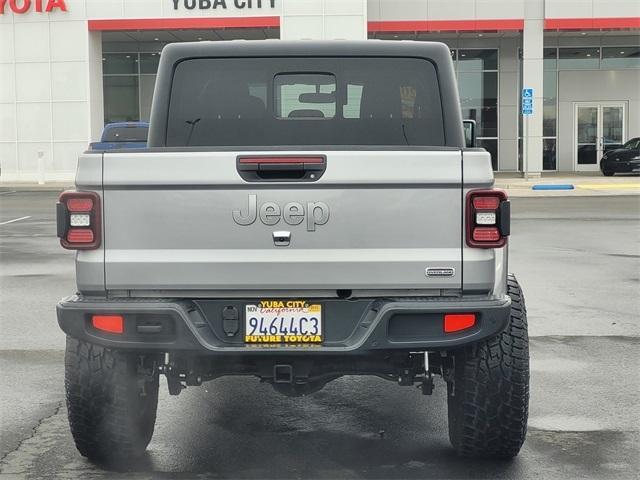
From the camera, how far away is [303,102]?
18.5 ft

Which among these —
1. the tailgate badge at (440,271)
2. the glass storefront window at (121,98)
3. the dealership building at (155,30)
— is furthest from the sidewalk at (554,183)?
the tailgate badge at (440,271)

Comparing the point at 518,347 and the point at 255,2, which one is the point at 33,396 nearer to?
the point at 518,347

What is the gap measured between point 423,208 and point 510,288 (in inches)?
54.2

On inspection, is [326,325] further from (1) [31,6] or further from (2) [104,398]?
(1) [31,6]

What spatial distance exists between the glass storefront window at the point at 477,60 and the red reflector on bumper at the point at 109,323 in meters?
35.1

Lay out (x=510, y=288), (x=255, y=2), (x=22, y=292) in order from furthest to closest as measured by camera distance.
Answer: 1. (x=255, y=2)
2. (x=22, y=292)
3. (x=510, y=288)

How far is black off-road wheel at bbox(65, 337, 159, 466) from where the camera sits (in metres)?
4.70

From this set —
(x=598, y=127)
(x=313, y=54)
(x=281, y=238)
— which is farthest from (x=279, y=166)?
(x=598, y=127)

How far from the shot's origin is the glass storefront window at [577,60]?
1516 inches

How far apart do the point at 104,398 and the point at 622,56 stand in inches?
1448

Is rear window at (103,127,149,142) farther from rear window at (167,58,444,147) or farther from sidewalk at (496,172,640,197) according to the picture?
rear window at (167,58,444,147)

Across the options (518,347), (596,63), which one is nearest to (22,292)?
(518,347)

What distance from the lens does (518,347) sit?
15.6 feet

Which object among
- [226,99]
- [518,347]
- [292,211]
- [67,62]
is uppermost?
[67,62]
